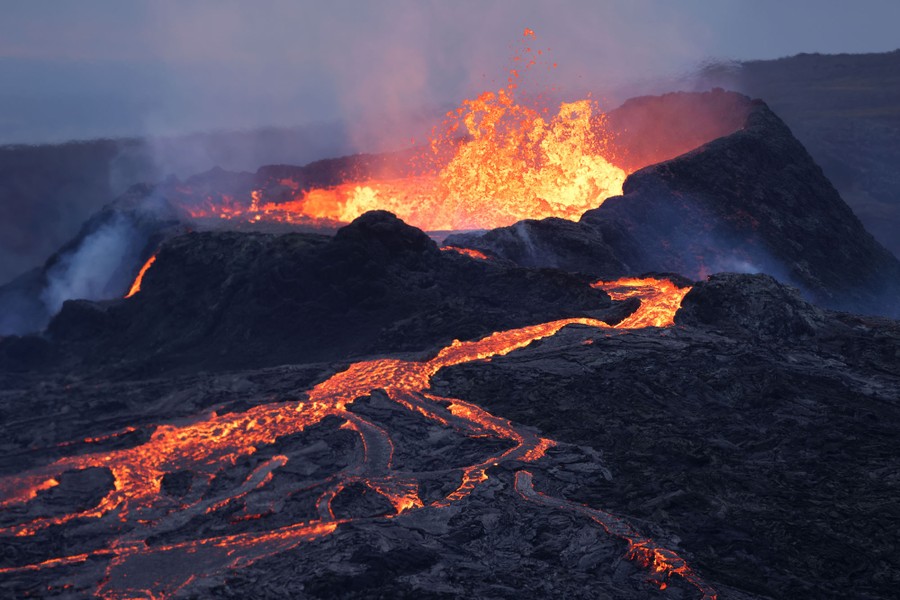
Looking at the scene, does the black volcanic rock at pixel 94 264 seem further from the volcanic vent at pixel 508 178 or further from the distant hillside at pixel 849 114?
the distant hillside at pixel 849 114

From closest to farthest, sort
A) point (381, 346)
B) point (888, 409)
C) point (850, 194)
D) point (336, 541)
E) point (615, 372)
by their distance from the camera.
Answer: point (336, 541) → point (888, 409) → point (615, 372) → point (381, 346) → point (850, 194)

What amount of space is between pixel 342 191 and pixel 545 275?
81.2 ft

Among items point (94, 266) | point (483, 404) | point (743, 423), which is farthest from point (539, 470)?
point (94, 266)

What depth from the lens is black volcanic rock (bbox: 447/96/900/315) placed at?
44125 millimetres

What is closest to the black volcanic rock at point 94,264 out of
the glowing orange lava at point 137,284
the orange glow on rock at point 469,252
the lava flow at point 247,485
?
the glowing orange lava at point 137,284

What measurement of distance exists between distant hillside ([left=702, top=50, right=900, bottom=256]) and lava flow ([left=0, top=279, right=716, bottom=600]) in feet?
202

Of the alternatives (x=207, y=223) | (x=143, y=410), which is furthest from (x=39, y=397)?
(x=207, y=223)

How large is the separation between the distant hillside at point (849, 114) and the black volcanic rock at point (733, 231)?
106 feet

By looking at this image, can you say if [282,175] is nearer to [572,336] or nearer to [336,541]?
[572,336]

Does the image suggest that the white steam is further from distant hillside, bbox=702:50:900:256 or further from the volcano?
distant hillside, bbox=702:50:900:256

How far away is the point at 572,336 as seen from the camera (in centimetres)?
3225

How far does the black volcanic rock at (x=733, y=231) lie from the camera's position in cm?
4412

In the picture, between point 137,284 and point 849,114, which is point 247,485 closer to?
point 137,284

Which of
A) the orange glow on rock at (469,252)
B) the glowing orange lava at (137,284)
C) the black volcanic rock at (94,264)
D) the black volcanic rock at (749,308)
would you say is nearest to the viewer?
the black volcanic rock at (749,308)
